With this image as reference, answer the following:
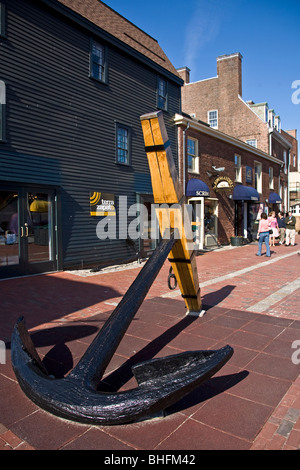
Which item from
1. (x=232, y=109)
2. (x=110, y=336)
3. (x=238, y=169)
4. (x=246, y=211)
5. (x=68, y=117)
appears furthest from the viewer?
(x=232, y=109)

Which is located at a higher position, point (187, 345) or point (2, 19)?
point (2, 19)

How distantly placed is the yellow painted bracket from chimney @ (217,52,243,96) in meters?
23.4

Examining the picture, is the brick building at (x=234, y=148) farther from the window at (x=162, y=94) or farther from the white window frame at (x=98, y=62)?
the white window frame at (x=98, y=62)

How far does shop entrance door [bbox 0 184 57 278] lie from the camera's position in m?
8.03

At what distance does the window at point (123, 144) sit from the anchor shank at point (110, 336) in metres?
9.11

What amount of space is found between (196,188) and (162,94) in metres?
4.07

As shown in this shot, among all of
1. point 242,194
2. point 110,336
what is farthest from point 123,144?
point 110,336

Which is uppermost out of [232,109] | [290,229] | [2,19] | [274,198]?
[232,109]

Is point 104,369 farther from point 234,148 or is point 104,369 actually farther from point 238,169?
point 238,169

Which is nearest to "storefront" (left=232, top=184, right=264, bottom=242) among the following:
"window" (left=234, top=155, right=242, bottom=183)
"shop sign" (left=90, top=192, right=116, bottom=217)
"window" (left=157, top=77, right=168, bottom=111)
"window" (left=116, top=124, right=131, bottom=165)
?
"window" (left=234, top=155, right=242, bottom=183)

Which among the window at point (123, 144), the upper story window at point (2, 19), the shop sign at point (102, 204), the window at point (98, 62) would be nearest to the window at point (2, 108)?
the upper story window at point (2, 19)

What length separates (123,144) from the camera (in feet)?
38.4

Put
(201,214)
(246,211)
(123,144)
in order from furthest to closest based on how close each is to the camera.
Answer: (246,211), (201,214), (123,144)

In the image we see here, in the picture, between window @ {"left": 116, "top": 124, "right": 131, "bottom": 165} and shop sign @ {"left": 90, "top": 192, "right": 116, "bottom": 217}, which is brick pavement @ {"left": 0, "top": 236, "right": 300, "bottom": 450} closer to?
shop sign @ {"left": 90, "top": 192, "right": 116, "bottom": 217}
